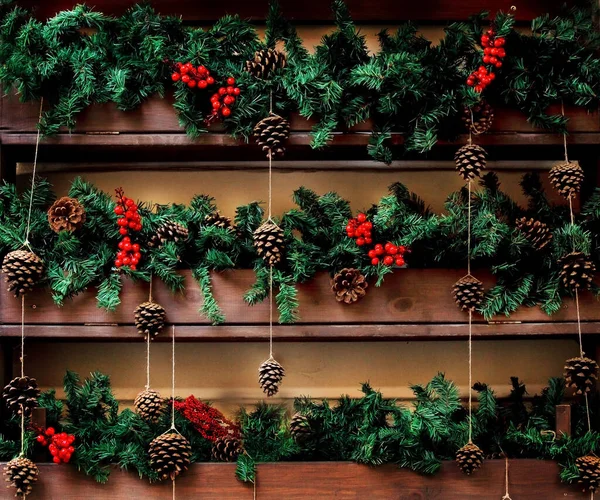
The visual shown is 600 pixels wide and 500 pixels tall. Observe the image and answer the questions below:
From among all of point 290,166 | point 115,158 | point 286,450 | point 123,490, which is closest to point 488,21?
point 290,166

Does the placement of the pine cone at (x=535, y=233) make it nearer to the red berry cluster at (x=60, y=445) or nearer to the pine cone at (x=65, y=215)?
the pine cone at (x=65, y=215)

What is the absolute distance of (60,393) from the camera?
1.76 m

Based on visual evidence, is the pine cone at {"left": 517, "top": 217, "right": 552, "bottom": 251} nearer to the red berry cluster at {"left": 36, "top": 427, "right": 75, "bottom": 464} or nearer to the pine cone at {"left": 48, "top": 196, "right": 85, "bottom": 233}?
the pine cone at {"left": 48, "top": 196, "right": 85, "bottom": 233}

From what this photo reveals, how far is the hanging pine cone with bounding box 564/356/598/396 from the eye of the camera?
4.88 feet

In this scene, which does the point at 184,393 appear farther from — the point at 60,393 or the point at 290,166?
the point at 290,166

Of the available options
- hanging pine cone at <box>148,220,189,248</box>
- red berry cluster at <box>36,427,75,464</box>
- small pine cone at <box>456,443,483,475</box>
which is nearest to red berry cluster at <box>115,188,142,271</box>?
hanging pine cone at <box>148,220,189,248</box>

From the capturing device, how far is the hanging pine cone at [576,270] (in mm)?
1492

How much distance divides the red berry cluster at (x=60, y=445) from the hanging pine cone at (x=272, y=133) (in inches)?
29.7

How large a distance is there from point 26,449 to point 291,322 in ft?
2.09

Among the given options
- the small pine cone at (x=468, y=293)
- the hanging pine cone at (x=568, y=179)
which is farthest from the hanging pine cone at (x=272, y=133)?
the hanging pine cone at (x=568, y=179)

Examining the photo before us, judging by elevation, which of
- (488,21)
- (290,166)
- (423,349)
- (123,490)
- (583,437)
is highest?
(488,21)

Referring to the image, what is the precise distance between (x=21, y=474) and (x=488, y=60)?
133 centimetres

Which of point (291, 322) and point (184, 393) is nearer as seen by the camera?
point (291, 322)

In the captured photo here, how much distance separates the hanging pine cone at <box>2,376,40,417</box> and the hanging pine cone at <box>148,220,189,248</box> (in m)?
0.40
